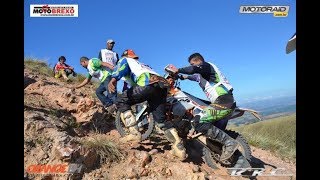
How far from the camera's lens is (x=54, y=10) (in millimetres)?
6863

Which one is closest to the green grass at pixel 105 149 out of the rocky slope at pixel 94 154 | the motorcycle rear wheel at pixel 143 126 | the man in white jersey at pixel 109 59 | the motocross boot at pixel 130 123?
the rocky slope at pixel 94 154

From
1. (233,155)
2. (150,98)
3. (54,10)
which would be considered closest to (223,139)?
(233,155)

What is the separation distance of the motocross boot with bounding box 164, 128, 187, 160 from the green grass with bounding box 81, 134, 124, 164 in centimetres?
76

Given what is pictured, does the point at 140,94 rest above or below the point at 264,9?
below

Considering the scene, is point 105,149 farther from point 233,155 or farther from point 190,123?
point 233,155

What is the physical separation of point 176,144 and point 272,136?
90.2 inches

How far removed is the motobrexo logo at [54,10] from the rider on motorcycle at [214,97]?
173cm

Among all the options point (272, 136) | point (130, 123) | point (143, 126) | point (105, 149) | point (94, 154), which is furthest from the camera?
point (272, 136)

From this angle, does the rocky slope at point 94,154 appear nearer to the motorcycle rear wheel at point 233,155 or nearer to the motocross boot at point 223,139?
the motorcycle rear wheel at point 233,155

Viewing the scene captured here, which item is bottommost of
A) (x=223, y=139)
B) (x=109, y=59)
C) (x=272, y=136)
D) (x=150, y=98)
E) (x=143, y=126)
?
(x=272, y=136)

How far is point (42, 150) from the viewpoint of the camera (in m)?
6.86

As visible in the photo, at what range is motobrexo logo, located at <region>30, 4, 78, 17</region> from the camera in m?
6.82

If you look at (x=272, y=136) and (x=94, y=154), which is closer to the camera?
(x=94, y=154)
